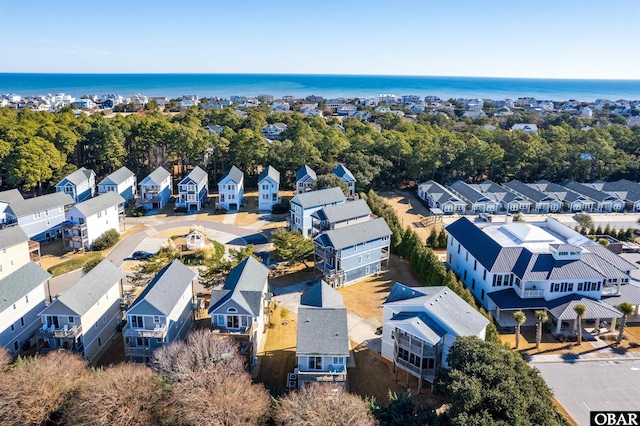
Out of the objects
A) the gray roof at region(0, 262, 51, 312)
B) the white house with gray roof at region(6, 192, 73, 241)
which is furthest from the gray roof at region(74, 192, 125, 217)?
the gray roof at region(0, 262, 51, 312)

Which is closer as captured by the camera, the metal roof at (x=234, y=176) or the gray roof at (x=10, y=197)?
the gray roof at (x=10, y=197)

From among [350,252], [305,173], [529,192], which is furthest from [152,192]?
[529,192]

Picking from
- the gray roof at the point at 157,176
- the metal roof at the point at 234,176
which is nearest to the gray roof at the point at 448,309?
the metal roof at the point at 234,176

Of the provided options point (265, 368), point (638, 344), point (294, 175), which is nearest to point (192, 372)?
point (265, 368)

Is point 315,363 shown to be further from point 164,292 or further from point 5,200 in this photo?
point 5,200

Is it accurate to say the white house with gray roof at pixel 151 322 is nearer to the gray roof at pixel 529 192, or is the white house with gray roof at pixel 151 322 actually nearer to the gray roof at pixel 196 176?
the gray roof at pixel 196 176

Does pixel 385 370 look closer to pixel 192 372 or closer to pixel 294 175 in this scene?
pixel 192 372
